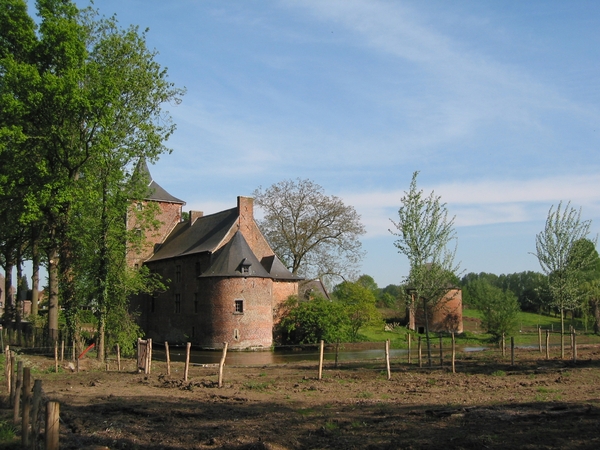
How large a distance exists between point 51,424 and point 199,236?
36.4m

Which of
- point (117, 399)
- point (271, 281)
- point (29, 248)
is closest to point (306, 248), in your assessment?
point (271, 281)

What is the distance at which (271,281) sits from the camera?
39.2 m

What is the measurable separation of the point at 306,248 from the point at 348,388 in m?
31.7

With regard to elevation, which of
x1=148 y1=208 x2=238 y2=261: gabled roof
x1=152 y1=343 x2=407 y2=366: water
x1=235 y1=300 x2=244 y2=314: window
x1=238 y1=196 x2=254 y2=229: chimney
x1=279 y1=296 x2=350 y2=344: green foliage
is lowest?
x1=152 y1=343 x2=407 y2=366: water

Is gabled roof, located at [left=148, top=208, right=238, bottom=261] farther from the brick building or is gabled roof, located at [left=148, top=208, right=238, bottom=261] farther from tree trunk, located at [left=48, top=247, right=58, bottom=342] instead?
tree trunk, located at [left=48, top=247, right=58, bottom=342]

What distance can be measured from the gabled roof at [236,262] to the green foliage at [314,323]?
3.82m

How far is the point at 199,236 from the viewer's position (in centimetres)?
4281

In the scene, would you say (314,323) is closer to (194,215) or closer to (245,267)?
(245,267)

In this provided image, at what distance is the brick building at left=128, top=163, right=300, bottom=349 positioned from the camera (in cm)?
3728

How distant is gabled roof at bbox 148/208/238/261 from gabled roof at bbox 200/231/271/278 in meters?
1.09

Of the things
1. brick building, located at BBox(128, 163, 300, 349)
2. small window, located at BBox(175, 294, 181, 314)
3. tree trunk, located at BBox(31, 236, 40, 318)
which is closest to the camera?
tree trunk, located at BBox(31, 236, 40, 318)

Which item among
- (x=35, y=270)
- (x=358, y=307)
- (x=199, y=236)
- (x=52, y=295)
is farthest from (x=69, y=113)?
(x=358, y=307)

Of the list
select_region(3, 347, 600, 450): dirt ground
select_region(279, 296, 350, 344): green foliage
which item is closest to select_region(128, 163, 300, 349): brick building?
select_region(279, 296, 350, 344): green foliage

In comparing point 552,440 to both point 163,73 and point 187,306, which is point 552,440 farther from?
point 187,306
